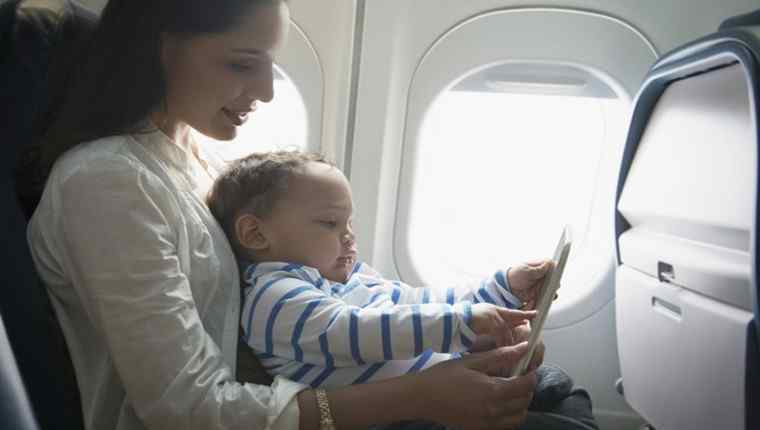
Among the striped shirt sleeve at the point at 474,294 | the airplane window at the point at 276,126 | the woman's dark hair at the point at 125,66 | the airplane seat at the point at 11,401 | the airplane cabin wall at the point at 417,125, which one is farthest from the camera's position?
the airplane window at the point at 276,126

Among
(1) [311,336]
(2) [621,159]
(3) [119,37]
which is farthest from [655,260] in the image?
(3) [119,37]

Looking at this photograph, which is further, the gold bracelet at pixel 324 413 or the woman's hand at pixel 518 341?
the woman's hand at pixel 518 341

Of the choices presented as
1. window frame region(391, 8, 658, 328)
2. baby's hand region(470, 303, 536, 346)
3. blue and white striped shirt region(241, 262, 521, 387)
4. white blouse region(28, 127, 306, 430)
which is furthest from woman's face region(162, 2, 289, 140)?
window frame region(391, 8, 658, 328)

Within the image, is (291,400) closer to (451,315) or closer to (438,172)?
(451,315)

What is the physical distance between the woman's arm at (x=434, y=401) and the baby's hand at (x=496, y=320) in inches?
2.4

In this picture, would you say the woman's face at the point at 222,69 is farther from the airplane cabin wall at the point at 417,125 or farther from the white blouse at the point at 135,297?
the airplane cabin wall at the point at 417,125

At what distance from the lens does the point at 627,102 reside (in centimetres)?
173

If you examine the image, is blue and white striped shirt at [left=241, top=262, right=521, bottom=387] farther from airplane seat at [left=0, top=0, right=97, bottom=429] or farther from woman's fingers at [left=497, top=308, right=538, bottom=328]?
airplane seat at [left=0, top=0, right=97, bottom=429]

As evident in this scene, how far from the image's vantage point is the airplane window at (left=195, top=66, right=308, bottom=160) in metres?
1.80

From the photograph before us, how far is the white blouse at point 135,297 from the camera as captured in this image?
2.93 feet

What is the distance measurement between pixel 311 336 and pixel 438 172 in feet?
3.36

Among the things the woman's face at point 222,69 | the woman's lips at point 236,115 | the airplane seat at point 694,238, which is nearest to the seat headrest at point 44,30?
the woman's face at point 222,69

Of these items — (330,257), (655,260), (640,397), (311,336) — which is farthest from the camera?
(640,397)

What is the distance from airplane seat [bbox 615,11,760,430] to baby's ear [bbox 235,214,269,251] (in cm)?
74
